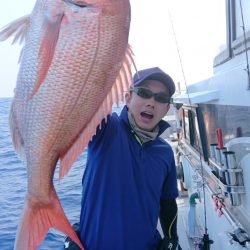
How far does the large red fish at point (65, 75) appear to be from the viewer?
3.96 ft

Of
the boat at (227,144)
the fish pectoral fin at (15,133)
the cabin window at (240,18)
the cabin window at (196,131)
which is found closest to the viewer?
the fish pectoral fin at (15,133)

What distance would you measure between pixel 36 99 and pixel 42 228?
50cm

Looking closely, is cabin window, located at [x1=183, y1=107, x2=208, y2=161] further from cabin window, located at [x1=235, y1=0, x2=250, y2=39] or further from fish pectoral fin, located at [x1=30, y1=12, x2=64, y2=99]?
fish pectoral fin, located at [x1=30, y1=12, x2=64, y2=99]

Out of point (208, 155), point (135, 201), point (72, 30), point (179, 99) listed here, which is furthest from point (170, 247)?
point (179, 99)

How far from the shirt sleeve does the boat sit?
2.30ft

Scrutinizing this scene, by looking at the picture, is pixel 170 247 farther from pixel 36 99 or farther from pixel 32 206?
pixel 36 99

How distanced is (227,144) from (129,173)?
5.55ft

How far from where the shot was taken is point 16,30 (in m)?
1.28

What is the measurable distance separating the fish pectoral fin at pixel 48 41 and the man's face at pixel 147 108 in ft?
3.65

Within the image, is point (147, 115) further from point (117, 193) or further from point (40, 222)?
point (40, 222)

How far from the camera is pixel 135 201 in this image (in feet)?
7.16

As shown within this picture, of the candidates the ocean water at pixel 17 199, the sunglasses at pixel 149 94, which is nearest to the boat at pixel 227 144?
the sunglasses at pixel 149 94

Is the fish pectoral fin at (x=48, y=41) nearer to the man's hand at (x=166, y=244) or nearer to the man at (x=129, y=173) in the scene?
the man at (x=129, y=173)

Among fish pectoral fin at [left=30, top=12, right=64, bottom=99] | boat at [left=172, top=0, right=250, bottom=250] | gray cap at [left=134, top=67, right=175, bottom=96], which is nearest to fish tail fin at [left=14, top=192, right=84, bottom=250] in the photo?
fish pectoral fin at [left=30, top=12, right=64, bottom=99]
